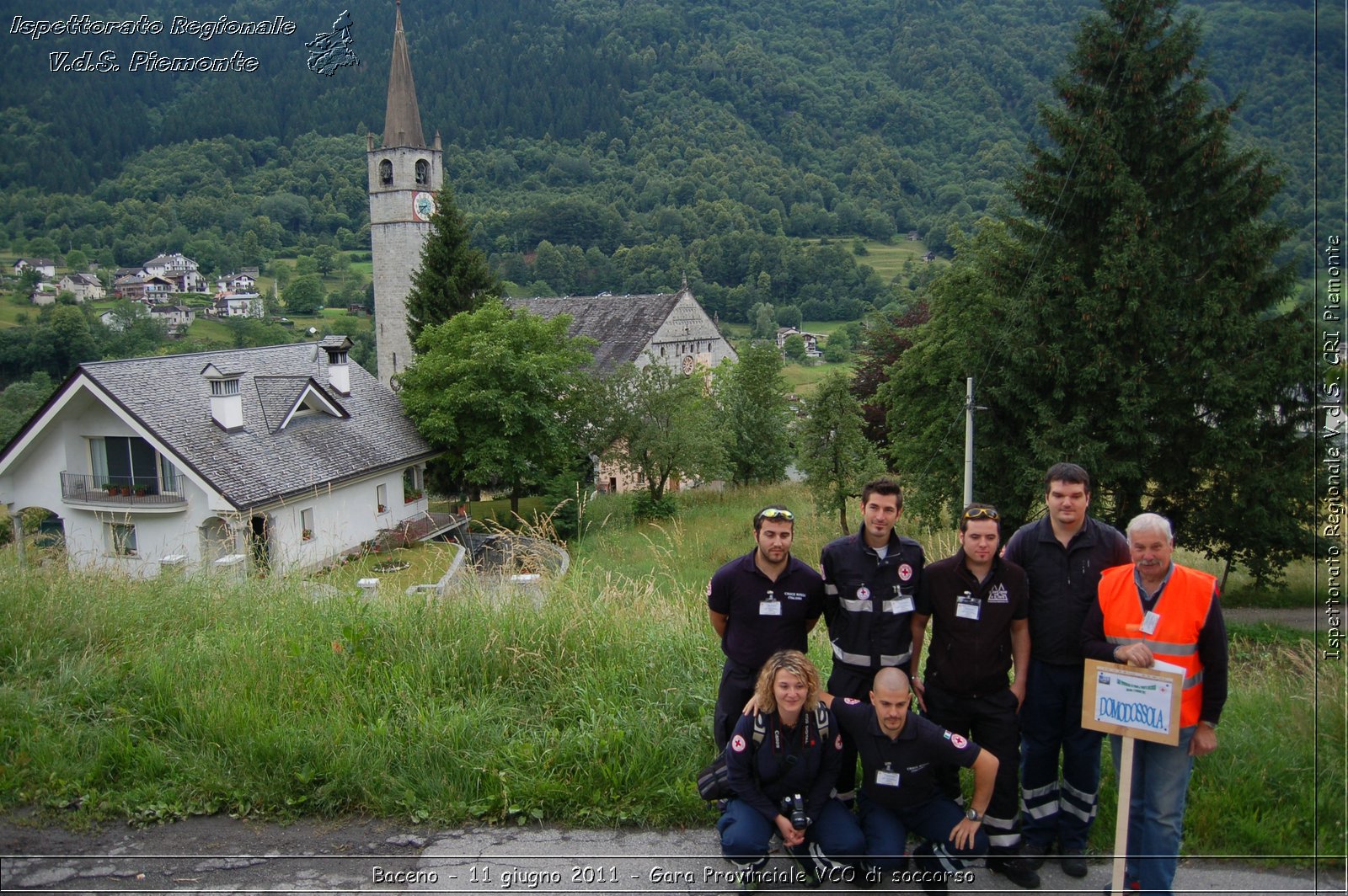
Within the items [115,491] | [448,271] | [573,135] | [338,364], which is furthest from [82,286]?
[573,135]

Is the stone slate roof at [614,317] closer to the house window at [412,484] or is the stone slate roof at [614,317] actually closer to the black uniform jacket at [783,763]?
the house window at [412,484]

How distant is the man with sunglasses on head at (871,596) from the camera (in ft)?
14.4

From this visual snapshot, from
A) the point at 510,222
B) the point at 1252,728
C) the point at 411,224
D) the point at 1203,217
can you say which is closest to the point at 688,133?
the point at 510,222

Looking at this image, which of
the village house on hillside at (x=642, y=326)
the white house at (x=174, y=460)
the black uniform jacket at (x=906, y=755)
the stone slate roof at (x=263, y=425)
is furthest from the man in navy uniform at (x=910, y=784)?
the village house on hillside at (x=642, y=326)

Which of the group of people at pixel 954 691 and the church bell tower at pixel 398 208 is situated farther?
the church bell tower at pixel 398 208

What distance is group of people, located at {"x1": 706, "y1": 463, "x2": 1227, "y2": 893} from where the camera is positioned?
Answer: 13.0 ft

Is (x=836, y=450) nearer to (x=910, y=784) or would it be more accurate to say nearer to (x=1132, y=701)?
(x=910, y=784)

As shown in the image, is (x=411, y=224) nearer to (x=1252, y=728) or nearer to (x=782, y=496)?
(x=782, y=496)

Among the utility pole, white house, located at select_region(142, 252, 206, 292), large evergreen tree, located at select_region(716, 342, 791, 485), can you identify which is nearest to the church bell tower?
large evergreen tree, located at select_region(716, 342, 791, 485)

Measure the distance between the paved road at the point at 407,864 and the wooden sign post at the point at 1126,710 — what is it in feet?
1.74

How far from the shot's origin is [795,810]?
4148 mm

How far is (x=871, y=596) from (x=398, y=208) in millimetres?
55679

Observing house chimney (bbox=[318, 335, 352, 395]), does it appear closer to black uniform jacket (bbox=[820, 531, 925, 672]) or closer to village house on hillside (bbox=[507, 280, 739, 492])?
village house on hillside (bbox=[507, 280, 739, 492])

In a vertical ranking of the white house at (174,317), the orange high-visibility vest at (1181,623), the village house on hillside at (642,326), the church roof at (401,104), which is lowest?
the orange high-visibility vest at (1181,623)
